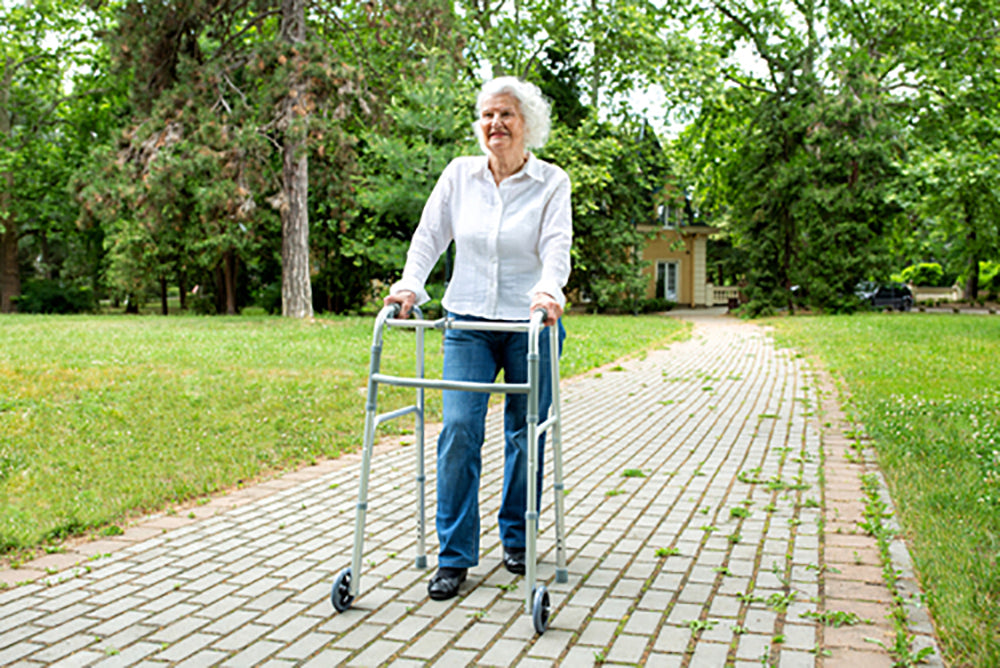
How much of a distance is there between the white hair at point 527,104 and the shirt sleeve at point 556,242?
204mm

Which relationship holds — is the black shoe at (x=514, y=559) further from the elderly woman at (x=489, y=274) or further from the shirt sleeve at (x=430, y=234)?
the shirt sleeve at (x=430, y=234)

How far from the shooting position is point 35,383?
10359 mm

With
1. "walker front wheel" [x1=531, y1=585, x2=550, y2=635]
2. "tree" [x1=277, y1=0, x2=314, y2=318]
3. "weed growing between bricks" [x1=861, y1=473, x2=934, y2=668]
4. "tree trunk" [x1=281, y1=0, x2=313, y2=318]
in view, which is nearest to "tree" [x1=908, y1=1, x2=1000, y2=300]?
"weed growing between bricks" [x1=861, y1=473, x2=934, y2=668]

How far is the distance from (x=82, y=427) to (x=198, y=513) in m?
3.02

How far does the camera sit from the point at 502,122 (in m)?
3.98

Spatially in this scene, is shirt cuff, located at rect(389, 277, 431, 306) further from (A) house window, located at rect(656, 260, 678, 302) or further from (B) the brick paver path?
(A) house window, located at rect(656, 260, 678, 302)

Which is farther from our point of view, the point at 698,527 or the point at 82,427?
the point at 82,427

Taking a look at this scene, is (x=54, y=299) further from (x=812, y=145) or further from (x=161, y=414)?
(x=161, y=414)

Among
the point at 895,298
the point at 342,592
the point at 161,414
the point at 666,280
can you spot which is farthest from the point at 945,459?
the point at 666,280

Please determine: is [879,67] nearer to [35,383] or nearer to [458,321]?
[35,383]

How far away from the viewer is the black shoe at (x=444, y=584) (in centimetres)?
395

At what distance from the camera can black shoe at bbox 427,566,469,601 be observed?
13.0ft

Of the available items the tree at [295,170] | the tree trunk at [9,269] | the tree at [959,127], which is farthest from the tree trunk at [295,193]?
the tree trunk at [9,269]

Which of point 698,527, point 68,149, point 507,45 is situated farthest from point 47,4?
point 698,527
